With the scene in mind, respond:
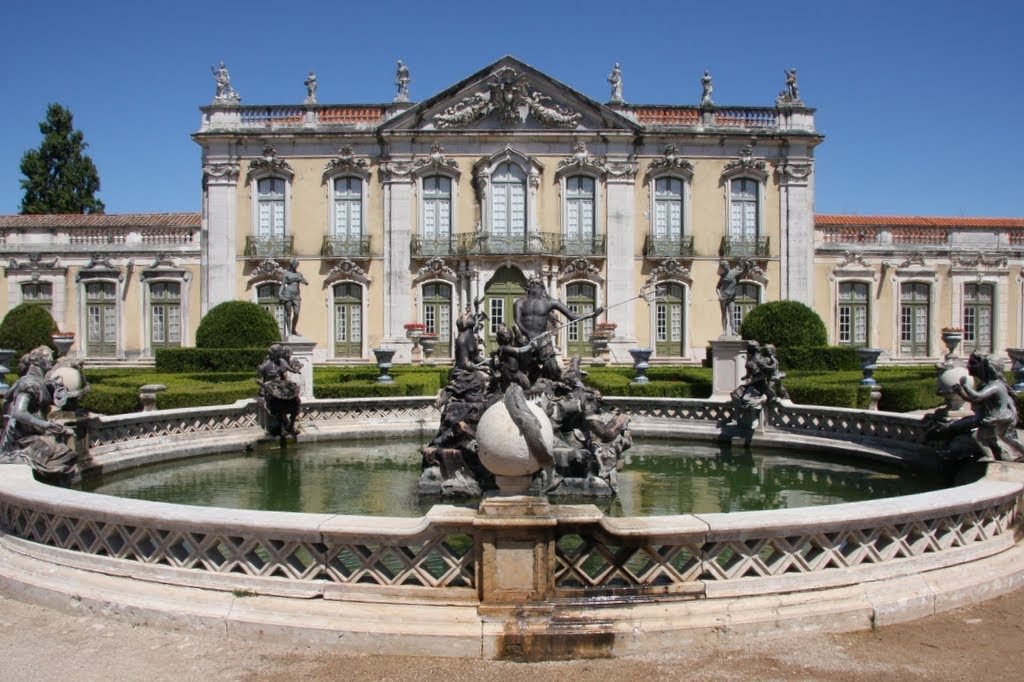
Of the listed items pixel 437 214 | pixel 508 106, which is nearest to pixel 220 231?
pixel 437 214

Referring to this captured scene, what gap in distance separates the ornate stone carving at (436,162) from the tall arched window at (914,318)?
16572mm

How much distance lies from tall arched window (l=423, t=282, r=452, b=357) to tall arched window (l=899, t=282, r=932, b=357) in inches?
636

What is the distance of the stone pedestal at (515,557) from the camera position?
15.3 feet

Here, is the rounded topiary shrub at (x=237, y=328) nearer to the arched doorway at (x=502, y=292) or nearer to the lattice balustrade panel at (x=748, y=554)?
the arched doorway at (x=502, y=292)

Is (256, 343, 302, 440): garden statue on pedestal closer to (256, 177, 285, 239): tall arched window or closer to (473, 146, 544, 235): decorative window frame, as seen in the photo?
(473, 146, 544, 235): decorative window frame

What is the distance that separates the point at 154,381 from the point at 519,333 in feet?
30.0

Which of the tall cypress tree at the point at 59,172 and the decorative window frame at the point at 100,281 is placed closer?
the decorative window frame at the point at 100,281

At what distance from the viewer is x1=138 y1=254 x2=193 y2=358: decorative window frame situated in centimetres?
2920

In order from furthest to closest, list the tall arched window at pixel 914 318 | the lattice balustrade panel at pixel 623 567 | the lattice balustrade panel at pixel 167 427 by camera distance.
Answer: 1. the tall arched window at pixel 914 318
2. the lattice balustrade panel at pixel 167 427
3. the lattice balustrade panel at pixel 623 567

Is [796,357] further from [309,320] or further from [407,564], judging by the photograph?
[407,564]

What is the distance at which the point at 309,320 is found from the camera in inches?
1159

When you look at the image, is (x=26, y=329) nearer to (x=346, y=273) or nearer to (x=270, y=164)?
(x=270, y=164)

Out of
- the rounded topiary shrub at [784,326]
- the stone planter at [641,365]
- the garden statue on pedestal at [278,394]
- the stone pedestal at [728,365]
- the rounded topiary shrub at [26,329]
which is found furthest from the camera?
the rounded topiary shrub at [784,326]

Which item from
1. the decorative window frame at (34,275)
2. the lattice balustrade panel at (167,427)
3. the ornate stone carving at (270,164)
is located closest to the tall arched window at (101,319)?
the decorative window frame at (34,275)
